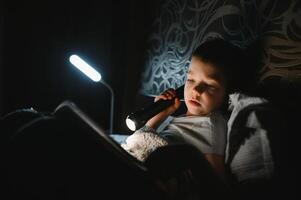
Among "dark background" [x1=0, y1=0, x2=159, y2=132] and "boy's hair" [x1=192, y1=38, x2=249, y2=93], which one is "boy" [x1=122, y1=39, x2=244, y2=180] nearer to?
"boy's hair" [x1=192, y1=38, x2=249, y2=93]

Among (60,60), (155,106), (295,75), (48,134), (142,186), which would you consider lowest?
(142,186)

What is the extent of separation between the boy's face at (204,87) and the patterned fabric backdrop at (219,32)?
0.65 ft

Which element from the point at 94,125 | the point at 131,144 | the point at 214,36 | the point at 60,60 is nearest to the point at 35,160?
the point at 94,125

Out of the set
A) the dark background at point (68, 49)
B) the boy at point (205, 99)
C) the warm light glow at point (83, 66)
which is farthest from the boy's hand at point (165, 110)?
the dark background at point (68, 49)

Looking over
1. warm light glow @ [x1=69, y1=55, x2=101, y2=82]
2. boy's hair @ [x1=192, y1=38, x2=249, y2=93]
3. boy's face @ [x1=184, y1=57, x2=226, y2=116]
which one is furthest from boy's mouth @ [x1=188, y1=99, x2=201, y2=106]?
warm light glow @ [x1=69, y1=55, x2=101, y2=82]

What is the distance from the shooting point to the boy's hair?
4.20 ft

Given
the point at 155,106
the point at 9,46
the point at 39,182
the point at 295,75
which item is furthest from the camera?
the point at 9,46

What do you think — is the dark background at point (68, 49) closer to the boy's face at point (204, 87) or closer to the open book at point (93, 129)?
the boy's face at point (204, 87)

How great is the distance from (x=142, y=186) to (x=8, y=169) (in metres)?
0.31

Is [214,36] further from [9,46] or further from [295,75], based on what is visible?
[9,46]

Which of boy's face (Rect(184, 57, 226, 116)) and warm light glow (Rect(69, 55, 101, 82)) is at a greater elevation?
warm light glow (Rect(69, 55, 101, 82))

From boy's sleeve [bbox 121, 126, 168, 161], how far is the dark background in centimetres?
88

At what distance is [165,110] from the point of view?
151 centimetres

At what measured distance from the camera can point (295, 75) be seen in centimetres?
121
